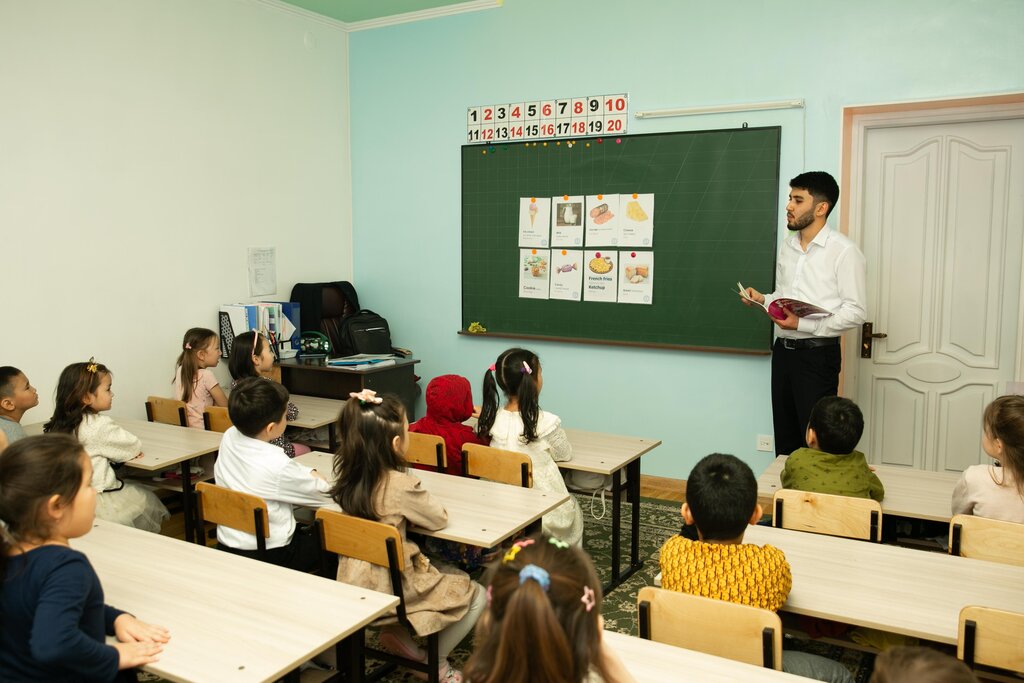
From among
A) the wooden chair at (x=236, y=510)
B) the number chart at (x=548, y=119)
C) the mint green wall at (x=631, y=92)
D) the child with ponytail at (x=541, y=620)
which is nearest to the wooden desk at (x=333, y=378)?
the mint green wall at (x=631, y=92)

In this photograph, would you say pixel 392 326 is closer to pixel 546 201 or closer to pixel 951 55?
pixel 546 201

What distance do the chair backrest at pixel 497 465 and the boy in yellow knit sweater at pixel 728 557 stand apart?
110 centimetres

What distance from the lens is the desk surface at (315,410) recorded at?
14.5ft

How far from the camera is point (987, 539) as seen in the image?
2.42 meters

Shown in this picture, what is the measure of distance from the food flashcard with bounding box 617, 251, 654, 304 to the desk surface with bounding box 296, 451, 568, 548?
7.87 ft

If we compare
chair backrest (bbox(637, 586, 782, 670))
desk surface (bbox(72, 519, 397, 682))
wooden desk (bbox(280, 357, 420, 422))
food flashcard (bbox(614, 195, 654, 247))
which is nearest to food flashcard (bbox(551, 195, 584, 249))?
food flashcard (bbox(614, 195, 654, 247))

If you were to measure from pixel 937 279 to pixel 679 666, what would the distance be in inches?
142

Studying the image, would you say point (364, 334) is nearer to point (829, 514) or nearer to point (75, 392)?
point (75, 392)

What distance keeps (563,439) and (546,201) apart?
2.37 metres

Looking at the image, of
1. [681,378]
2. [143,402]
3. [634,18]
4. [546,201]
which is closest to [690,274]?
[681,378]

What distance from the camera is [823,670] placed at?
214cm

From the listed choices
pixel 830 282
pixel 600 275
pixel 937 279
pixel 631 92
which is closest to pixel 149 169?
pixel 600 275

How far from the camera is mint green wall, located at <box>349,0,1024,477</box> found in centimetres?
437

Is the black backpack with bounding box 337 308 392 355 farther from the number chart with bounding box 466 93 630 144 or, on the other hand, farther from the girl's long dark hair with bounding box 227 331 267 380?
the number chart with bounding box 466 93 630 144
